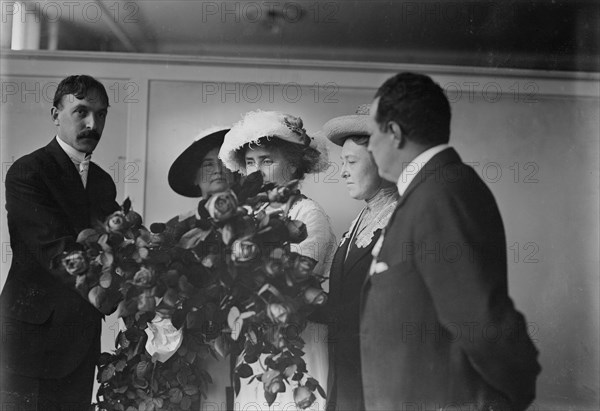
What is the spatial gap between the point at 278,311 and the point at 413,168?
0.41 m

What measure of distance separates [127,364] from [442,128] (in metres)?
0.86

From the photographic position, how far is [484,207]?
144 cm

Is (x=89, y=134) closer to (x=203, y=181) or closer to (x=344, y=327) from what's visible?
(x=203, y=181)

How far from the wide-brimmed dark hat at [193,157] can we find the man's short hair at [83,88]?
220 mm

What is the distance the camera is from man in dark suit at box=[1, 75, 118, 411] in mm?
1495

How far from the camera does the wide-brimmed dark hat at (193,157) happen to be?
149cm

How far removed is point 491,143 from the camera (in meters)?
1.52

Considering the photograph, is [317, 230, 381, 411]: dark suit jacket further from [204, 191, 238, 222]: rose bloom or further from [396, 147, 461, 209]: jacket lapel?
[204, 191, 238, 222]: rose bloom

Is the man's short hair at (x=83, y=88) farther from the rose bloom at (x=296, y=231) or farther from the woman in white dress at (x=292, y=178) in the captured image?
the rose bloom at (x=296, y=231)

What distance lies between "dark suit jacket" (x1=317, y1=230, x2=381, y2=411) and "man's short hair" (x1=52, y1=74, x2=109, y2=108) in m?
0.65

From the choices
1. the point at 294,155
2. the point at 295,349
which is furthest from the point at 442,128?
the point at 295,349

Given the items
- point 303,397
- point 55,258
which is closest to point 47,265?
point 55,258

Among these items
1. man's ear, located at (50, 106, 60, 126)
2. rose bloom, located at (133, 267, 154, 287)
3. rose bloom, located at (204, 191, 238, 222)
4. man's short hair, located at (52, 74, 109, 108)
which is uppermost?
man's short hair, located at (52, 74, 109, 108)

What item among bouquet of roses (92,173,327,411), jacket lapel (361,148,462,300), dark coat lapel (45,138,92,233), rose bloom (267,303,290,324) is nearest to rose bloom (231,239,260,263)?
bouquet of roses (92,173,327,411)
